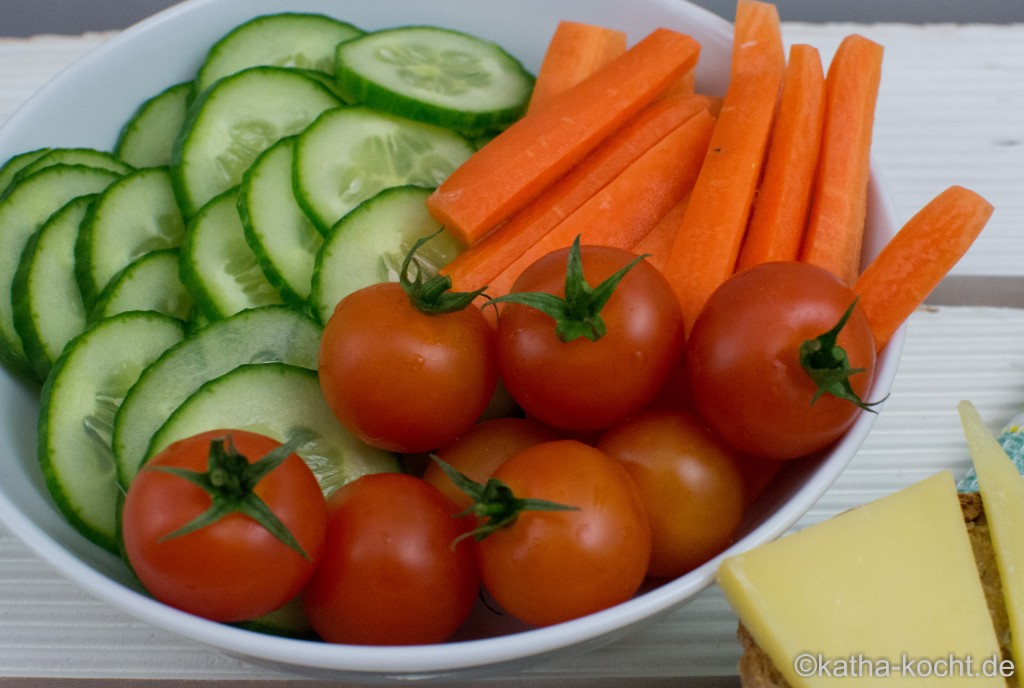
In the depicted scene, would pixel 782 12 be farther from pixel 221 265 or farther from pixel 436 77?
pixel 221 265

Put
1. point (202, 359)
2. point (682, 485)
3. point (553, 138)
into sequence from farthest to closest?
point (553, 138) → point (202, 359) → point (682, 485)

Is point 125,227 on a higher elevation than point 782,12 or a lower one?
higher

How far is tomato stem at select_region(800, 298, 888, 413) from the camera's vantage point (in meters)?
0.91

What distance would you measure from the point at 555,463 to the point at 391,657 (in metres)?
0.26

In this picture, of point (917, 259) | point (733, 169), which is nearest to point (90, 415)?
point (733, 169)

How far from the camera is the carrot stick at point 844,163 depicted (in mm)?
1265

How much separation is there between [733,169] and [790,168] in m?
0.08

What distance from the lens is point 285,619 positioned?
106cm

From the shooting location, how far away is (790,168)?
1.32 metres

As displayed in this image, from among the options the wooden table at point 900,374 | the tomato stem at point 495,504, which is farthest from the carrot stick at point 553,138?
the wooden table at point 900,374

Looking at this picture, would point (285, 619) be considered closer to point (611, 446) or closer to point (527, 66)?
point (611, 446)

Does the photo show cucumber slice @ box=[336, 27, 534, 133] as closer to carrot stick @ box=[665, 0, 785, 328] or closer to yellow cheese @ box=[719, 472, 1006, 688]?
carrot stick @ box=[665, 0, 785, 328]

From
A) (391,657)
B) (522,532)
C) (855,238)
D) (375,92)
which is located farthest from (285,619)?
(855,238)

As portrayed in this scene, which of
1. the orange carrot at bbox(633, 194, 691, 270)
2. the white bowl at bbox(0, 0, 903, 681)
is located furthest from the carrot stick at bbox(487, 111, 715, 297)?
the white bowl at bbox(0, 0, 903, 681)
